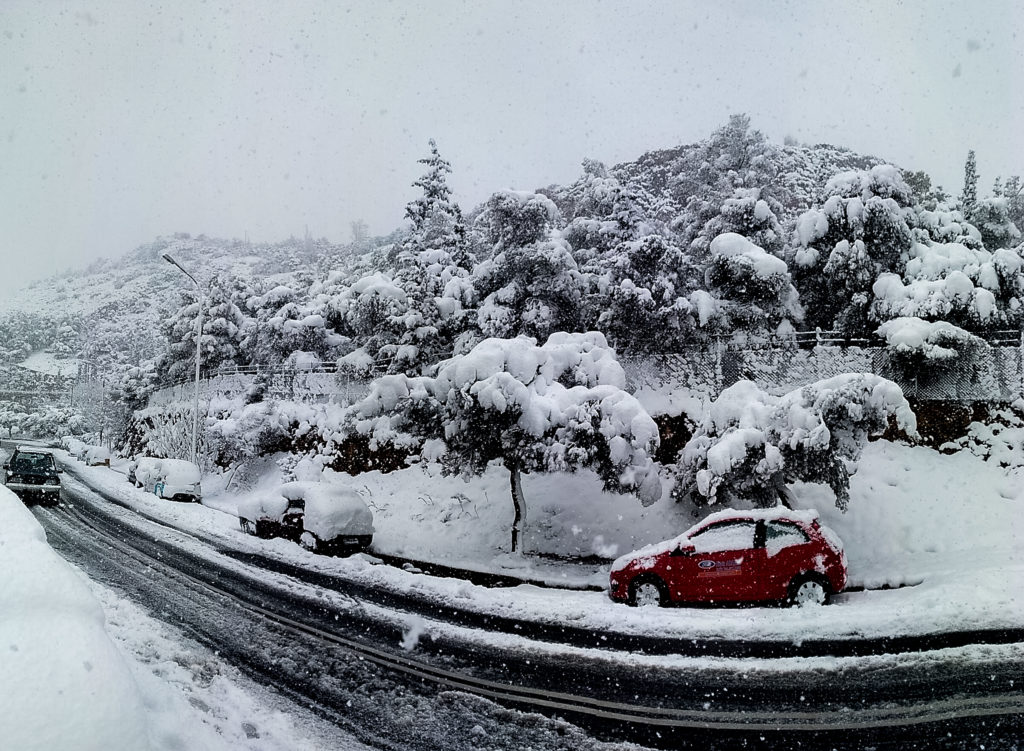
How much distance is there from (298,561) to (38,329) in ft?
307

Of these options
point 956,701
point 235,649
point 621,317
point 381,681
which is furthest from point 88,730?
point 621,317

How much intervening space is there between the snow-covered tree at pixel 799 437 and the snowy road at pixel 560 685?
524 cm

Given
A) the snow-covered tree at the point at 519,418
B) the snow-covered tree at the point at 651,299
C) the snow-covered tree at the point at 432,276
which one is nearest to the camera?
the snow-covered tree at the point at 519,418

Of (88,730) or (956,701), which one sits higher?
(88,730)

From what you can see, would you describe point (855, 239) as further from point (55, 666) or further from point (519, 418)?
point (55, 666)

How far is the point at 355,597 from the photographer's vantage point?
11375 mm

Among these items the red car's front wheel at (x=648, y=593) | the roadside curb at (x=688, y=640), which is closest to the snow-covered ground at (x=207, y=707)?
the roadside curb at (x=688, y=640)

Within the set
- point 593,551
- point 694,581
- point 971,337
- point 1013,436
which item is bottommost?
point 593,551

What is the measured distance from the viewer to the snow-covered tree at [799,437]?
1240cm

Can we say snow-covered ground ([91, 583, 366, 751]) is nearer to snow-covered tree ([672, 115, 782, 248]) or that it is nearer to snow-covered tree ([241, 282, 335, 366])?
snow-covered tree ([672, 115, 782, 248])

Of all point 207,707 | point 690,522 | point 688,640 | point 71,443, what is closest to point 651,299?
→ point 690,522

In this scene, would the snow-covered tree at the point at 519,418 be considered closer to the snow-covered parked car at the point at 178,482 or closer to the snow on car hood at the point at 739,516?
the snow on car hood at the point at 739,516

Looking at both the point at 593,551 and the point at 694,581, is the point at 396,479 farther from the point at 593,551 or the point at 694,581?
the point at 694,581

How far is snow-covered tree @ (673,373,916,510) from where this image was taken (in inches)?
488
